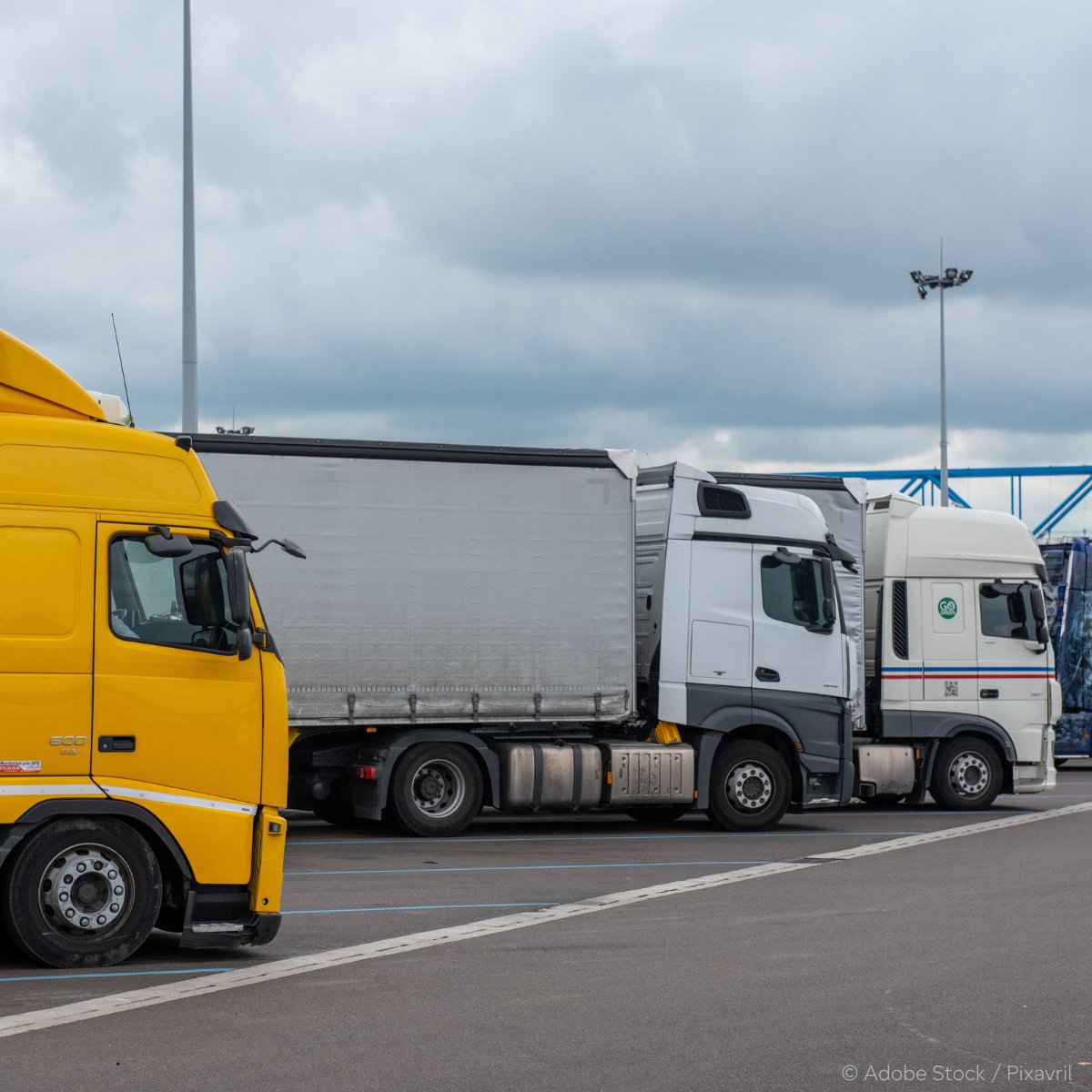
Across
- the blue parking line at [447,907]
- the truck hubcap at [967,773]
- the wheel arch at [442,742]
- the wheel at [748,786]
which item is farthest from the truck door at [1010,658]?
the blue parking line at [447,907]

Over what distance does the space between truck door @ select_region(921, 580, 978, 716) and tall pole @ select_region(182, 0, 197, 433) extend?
9300 millimetres

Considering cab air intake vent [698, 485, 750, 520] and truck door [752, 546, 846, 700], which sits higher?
cab air intake vent [698, 485, 750, 520]

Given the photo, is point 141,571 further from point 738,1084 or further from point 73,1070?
point 738,1084

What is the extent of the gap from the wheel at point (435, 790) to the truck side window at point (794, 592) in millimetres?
3605

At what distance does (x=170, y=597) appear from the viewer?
349 inches

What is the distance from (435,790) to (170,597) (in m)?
7.24

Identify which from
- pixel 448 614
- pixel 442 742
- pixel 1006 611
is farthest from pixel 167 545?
pixel 1006 611

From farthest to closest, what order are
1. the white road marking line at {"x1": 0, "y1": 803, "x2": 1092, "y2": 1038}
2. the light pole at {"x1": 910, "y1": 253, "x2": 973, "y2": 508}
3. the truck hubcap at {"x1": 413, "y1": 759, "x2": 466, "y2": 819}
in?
the light pole at {"x1": 910, "y1": 253, "x2": 973, "y2": 508} < the truck hubcap at {"x1": 413, "y1": 759, "x2": 466, "y2": 819} < the white road marking line at {"x1": 0, "y1": 803, "x2": 1092, "y2": 1038}

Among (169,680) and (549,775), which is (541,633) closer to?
(549,775)

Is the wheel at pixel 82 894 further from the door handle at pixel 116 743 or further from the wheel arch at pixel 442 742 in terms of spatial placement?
the wheel arch at pixel 442 742

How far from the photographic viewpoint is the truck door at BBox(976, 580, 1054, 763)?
63.1 feet

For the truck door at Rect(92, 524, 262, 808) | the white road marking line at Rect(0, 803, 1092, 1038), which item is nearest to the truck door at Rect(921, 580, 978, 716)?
the white road marking line at Rect(0, 803, 1092, 1038)

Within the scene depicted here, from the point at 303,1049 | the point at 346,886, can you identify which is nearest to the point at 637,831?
the point at 346,886

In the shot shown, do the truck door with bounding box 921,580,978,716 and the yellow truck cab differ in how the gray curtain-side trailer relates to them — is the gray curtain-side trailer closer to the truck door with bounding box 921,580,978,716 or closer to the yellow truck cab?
the truck door with bounding box 921,580,978,716
